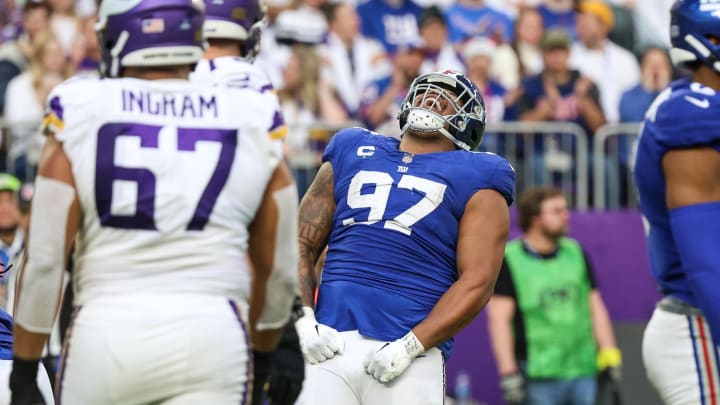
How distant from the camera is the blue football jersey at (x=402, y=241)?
17.6 ft

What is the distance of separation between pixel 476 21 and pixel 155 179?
387 inches

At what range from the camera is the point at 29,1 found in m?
12.2

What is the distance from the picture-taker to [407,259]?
Result: 5.40 metres

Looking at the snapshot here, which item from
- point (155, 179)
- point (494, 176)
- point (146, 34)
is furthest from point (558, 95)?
point (155, 179)

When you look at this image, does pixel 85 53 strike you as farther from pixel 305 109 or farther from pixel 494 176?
pixel 494 176

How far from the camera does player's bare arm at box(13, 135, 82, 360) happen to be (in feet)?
13.4

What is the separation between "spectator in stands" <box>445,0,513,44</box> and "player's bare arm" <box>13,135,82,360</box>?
9646mm

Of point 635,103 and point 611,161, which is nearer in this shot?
point 611,161

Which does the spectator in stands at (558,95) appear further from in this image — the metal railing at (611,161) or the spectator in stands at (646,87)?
the spectator in stands at (646,87)

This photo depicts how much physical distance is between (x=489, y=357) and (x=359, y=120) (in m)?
2.25

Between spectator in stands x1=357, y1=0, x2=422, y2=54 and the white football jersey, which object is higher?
the white football jersey

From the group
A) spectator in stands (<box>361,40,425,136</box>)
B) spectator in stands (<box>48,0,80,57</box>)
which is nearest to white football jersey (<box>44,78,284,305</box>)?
spectator in stands (<box>361,40,425,136</box>)

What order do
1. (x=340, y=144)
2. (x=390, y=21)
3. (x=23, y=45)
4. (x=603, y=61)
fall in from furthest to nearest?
(x=603, y=61)
(x=390, y=21)
(x=23, y=45)
(x=340, y=144)

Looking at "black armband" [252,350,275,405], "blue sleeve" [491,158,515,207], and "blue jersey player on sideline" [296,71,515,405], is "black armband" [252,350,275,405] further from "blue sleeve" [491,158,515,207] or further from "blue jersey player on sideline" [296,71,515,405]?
"blue sleeve" [491,158,515,207]
